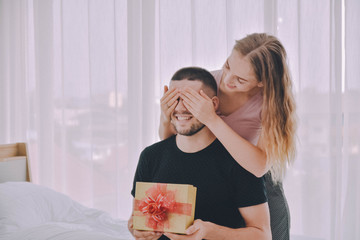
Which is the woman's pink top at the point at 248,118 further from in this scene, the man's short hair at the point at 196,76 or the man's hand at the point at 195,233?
the man's hand at the point at 195,233

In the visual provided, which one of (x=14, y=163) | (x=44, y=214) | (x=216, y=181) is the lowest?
(x=44, y=214)

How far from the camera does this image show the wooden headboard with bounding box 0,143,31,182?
6.72 ft

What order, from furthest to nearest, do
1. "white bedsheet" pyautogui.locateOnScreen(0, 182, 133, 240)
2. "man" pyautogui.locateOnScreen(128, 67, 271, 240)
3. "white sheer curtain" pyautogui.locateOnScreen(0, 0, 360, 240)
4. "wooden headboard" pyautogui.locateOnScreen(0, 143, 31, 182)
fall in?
"wooden headboard" pyautogui.locateOnScreen(0, 143, 31, 182)
"white sheer curtain" pyautogui.locateOnScreen(0, 0, 360, 240)
"white bedsheet" pyautogui.locateOnScreen(0, 182, 133, 240)
"man" pyautogui.locateOnScreen(128, 67, 271, 240)

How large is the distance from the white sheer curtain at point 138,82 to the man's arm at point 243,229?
1.13m

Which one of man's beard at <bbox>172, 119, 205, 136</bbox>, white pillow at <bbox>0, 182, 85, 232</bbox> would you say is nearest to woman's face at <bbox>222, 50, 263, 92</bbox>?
man's beard at <bbox>172, 119, 205, 136</bbox>

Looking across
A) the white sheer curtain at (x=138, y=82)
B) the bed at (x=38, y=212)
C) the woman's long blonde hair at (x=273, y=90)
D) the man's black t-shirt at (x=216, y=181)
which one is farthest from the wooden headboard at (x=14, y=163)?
the woman's long blonde hair at (x=273, y=90)

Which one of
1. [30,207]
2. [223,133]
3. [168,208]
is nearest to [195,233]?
[168,208]

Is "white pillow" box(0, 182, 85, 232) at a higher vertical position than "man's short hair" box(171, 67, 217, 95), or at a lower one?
lower

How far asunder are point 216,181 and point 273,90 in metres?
0.27

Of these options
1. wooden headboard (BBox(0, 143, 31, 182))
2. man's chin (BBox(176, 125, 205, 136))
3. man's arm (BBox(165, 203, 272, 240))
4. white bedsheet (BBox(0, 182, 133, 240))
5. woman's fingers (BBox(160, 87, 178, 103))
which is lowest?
white bedsheet (BBox(0, 182, 133, 240))

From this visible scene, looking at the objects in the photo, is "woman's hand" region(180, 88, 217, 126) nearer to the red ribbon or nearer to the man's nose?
the man's nose

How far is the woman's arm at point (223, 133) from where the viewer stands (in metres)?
0.80

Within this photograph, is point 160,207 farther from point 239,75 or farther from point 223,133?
point 239,75

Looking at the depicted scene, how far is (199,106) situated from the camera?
0.80 meters
